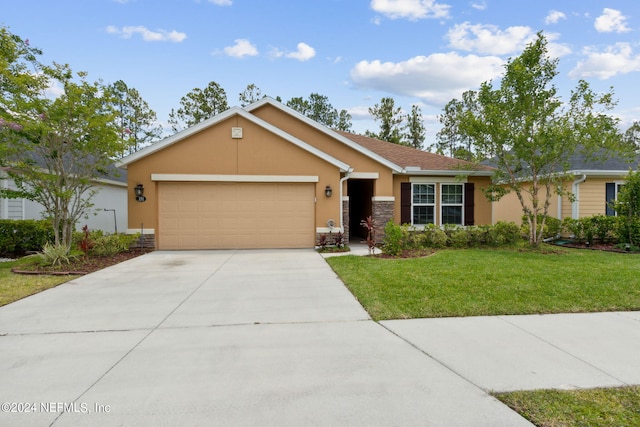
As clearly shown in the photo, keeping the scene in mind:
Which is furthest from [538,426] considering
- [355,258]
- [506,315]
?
[355,258]

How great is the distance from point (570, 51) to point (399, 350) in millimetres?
10947

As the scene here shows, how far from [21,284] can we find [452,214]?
12.8 m

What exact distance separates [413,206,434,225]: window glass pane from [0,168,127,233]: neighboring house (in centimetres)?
1061

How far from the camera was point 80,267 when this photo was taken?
310 inches

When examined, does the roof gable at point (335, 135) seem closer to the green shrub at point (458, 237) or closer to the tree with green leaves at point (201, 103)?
the green shrub at point (458, 237)

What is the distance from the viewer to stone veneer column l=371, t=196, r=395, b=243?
12266 millimetres

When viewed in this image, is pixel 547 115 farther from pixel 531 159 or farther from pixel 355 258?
pixel 355 258

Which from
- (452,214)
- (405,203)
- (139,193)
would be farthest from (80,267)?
(452,214)

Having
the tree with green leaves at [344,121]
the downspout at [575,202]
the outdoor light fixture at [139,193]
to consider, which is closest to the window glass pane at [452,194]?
the downspout at [575,202]

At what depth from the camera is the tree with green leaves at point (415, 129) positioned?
1270 inches

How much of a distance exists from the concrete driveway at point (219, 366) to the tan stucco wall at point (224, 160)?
16.8ft


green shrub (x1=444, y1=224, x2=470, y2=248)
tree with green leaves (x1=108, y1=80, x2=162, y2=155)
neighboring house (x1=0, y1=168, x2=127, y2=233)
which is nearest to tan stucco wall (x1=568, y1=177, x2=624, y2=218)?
green shrub (x1=444, y1=224, x2=470, y2=248)

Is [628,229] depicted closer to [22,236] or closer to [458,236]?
[458,236]

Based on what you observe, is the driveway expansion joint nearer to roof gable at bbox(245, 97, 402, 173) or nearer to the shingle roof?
the shingle roof
